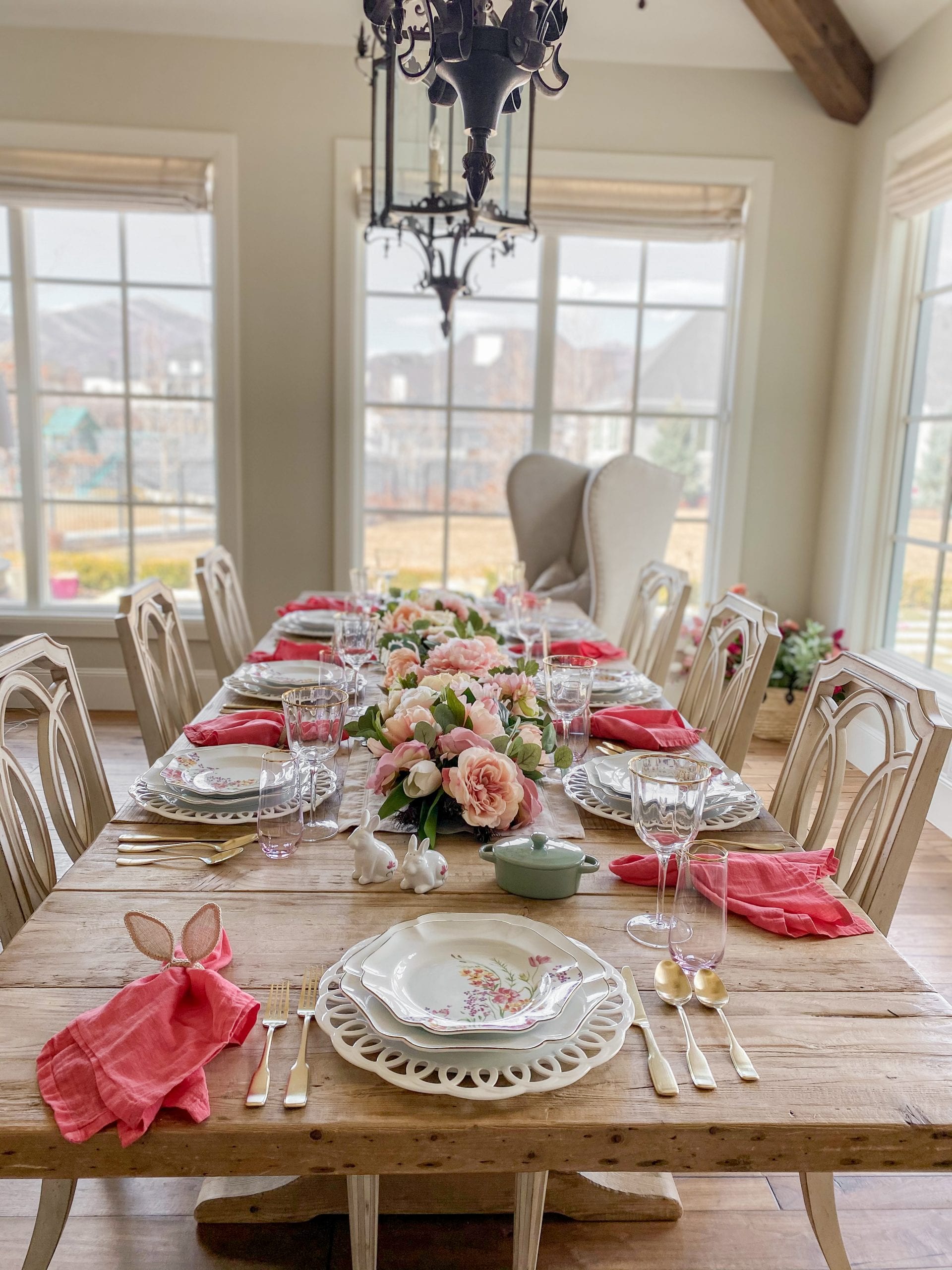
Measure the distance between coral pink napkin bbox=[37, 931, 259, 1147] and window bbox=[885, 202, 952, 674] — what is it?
10.3 ft

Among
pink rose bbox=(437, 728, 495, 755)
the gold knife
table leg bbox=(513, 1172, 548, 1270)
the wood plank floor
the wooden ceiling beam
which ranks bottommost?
the wood plank floor

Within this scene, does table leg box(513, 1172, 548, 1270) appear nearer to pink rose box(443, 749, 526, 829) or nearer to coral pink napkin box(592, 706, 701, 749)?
pink rose box(443, 749, 526, 829)

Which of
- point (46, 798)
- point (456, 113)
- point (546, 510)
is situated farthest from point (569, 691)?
point (546, 510)

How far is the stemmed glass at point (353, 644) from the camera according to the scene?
1.74 metres

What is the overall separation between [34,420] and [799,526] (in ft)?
11.0

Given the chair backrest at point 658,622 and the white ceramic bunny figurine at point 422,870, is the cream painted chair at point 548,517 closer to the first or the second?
the chair backrest at point 658,622

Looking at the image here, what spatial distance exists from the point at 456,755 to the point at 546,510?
9.24 feet

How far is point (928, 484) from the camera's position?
11.7 feet

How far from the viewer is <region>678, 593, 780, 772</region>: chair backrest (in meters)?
1.89

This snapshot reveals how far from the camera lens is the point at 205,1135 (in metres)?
0.73

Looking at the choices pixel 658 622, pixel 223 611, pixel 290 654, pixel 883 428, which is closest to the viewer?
pixel 290 654

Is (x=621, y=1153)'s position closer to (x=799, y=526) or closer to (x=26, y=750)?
(x=26, y=750)

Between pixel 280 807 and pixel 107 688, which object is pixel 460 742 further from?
pixel 107 688

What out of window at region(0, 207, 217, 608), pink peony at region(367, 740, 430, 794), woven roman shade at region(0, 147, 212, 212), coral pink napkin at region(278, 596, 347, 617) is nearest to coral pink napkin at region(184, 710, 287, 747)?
pink peony at region(367, 740, 430, 794)
